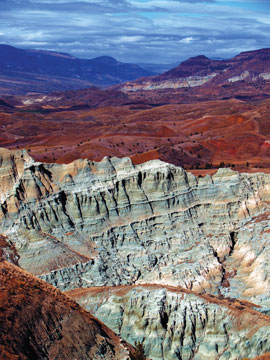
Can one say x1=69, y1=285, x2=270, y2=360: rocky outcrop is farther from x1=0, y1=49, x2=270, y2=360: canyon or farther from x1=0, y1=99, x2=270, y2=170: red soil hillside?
x1=0, y1=99, x2=270, y2=170: red soil hillside

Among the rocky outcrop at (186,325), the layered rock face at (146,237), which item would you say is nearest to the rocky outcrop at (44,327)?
the rocky outcrop at (186,325)

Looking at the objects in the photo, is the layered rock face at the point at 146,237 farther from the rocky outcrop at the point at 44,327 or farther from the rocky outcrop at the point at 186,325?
the rocky outcrop at the point at 44,327

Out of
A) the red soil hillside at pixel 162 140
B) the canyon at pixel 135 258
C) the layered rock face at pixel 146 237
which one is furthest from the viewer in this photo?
the red soil hillside at pixel 162 140

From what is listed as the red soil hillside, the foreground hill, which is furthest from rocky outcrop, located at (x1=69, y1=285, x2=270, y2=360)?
the red soil hillside

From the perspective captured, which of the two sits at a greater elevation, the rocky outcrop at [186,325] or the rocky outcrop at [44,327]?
the rocky outcrop at [44,327]

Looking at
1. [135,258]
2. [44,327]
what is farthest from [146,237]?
[44,327]

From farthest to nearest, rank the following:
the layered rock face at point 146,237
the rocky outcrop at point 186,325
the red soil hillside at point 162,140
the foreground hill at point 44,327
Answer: the red soil hillside at point 162,140 → the layered rock face at point 146,237 → the rocky outcrop at point 186,325 → the foreground hill at point 44,327
